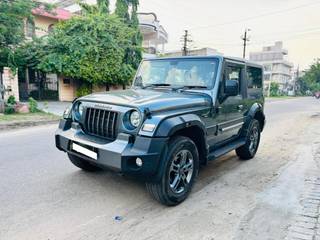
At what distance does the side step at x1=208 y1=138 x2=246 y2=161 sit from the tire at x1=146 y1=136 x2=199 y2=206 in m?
0.50

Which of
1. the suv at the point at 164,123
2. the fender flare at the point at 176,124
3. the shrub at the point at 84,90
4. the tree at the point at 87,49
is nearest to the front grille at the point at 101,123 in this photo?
the suv at the point at 164,123

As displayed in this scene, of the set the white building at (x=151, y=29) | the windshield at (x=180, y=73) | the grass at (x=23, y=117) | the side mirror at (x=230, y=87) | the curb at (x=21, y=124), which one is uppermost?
the white building at (x=151, y=29)

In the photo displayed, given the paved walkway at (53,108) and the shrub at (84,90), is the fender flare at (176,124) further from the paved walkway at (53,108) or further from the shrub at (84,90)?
the shrub at (84,90)

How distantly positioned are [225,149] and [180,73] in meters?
1.52

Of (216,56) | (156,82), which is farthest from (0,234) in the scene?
(216,56)

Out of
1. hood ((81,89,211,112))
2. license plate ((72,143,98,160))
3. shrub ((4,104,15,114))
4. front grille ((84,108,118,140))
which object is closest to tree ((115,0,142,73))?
shrub ((4,104,15,114))

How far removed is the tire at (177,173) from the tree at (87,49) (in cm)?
1287

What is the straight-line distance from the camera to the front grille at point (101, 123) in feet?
10.4

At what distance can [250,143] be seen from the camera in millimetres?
5516

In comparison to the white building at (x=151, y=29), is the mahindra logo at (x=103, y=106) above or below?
below

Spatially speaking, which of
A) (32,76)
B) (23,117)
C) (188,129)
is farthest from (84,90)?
(188,129)

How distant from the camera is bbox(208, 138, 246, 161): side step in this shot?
159 inches

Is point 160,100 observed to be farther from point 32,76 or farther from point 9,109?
point 32,76

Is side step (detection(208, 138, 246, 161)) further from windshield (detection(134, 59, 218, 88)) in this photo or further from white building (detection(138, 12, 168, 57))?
white building (detection(138, 12, 168, 57))
